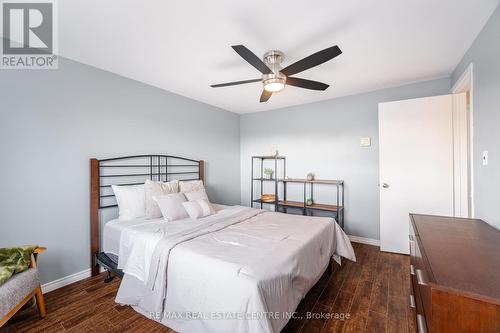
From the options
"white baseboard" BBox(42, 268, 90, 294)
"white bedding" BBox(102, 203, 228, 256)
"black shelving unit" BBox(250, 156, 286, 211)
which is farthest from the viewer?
"black shelving unit" BBox(250, 156, 286, 211)

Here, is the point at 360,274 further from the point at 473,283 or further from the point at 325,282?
the point at 473,283

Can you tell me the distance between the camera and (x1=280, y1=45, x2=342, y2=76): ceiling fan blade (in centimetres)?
168

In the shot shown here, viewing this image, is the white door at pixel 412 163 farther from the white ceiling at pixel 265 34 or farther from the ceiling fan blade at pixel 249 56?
the ceiling fan blade at pixel 249 56

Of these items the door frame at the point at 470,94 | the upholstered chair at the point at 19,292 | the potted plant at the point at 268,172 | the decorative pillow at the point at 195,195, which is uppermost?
the door frame at the point at 470,94

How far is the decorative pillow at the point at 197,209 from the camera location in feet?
8.72

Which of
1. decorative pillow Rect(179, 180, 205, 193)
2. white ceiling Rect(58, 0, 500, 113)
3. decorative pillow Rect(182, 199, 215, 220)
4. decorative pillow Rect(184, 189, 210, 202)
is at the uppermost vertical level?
white ceiling Rect(58, 0, 500, 113)

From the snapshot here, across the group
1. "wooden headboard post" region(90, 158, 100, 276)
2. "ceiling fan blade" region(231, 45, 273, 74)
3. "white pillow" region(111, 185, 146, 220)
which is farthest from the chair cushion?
"ceiling fan blade" region(231, 45, 273, 74)

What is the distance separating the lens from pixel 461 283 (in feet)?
2.73

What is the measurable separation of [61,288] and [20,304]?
755 millimetres

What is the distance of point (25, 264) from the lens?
1.78 metres

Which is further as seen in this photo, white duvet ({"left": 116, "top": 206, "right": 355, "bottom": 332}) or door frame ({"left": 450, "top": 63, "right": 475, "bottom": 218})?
door frame ({"left": 450, "top": 63, "right": 475, "bottom": 218})

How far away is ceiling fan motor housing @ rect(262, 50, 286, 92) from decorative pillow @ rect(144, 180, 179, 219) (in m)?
1.89

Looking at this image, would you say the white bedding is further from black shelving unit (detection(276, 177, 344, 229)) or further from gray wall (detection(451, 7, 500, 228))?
gray wall (detection(451, 7, 500, 228))

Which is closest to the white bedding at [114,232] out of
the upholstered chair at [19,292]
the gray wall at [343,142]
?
the upholstered chair at [19,292]
